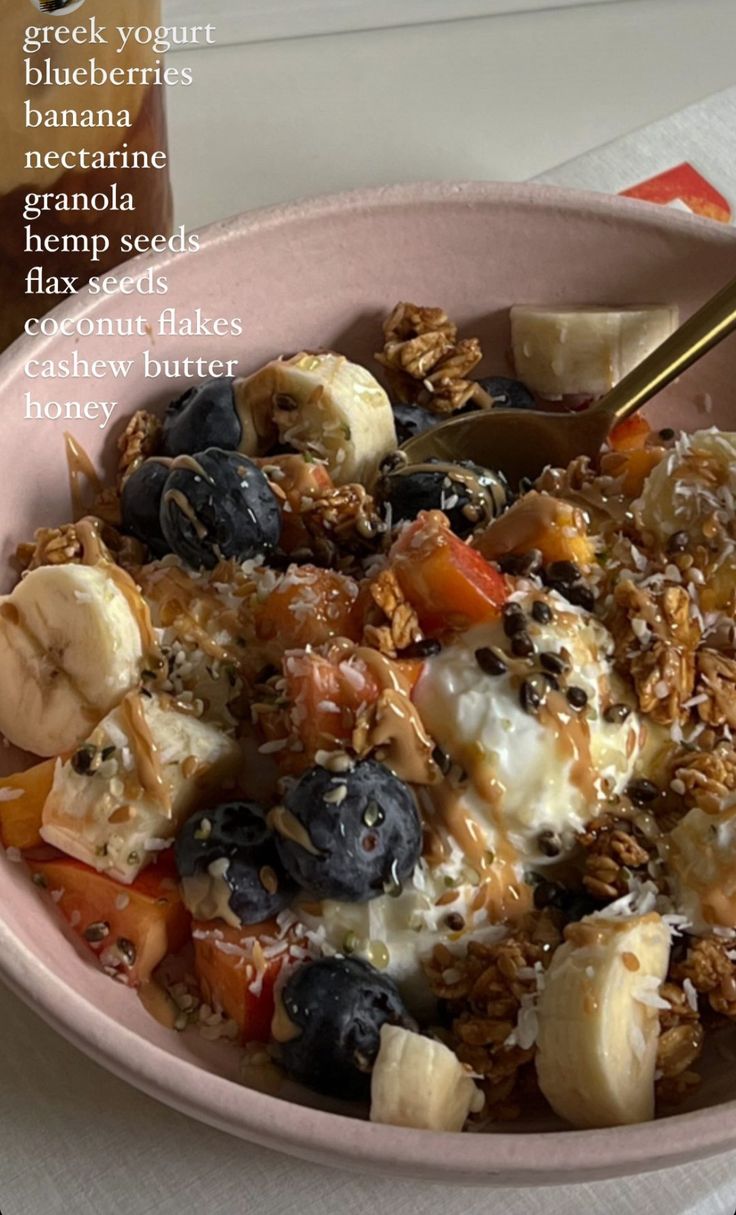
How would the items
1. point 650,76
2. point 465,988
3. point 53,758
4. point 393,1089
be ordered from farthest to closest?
point 650,76, point 53,758, point 465,988, point 393,1089

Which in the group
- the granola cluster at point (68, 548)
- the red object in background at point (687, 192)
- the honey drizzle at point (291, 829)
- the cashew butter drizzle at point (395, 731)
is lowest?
the honey drizzle at point (291, 829)

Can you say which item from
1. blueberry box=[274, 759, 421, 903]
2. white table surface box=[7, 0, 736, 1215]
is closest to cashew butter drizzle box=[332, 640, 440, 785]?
blueberry box=[274, 759, 421, 903]

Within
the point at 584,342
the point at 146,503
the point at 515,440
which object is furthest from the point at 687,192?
the point at 146,503

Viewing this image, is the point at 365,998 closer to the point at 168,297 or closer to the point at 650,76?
the point at 168,297

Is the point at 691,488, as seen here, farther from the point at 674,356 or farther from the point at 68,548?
the point at 68,548

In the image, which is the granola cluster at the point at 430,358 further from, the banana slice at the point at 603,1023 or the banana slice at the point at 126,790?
the banana slice at the point at 603,1023

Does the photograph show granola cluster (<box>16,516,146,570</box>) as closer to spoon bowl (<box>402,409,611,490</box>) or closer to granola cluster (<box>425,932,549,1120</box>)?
spoon bowl (<box>402,409,611,490</box>)

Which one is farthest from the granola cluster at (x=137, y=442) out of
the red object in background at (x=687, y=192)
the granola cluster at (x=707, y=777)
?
the red object in background at (x=687, y=192)

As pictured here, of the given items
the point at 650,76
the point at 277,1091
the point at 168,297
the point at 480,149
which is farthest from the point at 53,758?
the point at 650,76
